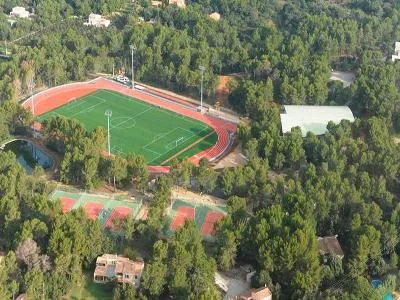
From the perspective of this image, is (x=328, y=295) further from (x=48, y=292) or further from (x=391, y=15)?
(x=391, y=15)

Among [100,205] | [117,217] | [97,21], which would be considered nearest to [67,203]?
[100,205]

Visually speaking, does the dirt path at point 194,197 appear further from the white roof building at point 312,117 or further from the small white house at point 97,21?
the small white house at point 97,21

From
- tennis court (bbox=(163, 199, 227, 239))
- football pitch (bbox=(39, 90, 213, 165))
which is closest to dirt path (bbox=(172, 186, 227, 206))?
tennis court (bbox=(163, 199, 227, 239))

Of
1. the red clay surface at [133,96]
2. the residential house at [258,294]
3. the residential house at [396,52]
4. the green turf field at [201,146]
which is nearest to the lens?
the residential house at [258,294]

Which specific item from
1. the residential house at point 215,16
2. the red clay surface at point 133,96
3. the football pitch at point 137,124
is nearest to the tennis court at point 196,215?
the football pitch at point 137,124

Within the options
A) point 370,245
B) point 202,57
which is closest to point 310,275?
point 370,245

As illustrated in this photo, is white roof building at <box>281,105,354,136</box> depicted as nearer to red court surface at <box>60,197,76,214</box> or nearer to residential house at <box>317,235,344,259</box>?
residential house at <box>317,235,344,259</box>
